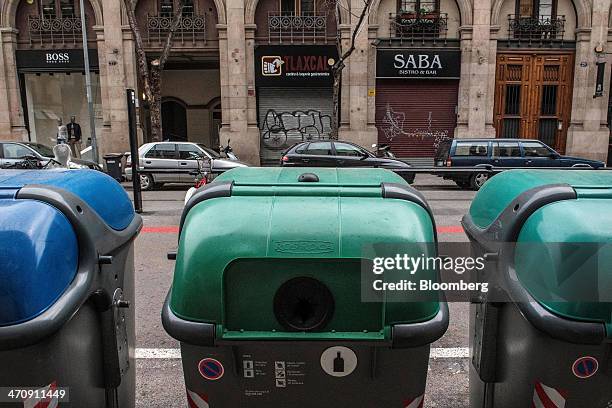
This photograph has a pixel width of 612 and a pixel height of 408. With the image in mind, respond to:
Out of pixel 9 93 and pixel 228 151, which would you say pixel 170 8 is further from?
pixel 9 93

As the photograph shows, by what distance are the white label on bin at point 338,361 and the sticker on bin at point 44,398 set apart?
108 cm

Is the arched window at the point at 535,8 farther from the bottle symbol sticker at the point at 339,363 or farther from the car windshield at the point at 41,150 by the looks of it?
the bottle symbol sticker at the point at 339,363

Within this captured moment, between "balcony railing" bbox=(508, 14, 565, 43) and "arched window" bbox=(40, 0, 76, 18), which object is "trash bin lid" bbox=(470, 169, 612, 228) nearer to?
"balcony railing" bbox=(508, 14, 565, 43)

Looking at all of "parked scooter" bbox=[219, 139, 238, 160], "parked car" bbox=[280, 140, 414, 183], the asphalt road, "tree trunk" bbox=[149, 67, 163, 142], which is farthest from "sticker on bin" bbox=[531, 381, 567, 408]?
"tree trunk" bbox=[149, 67, 163, 142]

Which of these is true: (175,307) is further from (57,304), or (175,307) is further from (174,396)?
(174,396)

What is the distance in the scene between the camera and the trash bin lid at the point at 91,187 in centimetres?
232

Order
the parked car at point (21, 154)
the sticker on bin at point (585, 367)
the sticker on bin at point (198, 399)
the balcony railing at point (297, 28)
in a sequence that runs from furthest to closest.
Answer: the balcony railing at point (297, 28)
the parked car at point (21, 154)
the sticker on bin at point (198, 399)
the sticker on bin at point (585, 367)

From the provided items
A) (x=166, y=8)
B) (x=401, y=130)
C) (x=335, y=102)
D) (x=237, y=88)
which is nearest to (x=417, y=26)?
(x=401, y=130)

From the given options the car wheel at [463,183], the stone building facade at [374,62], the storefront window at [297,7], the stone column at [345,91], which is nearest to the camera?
the car wheel at [463,183]

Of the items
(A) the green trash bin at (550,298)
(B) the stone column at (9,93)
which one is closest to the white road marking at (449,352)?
(A) the green trash bin at (550,298)

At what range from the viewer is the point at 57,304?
1.88 metres

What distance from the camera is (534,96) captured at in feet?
69.7

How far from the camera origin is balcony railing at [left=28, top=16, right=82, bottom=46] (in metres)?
20.9

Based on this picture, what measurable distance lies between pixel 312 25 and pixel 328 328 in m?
20.2
